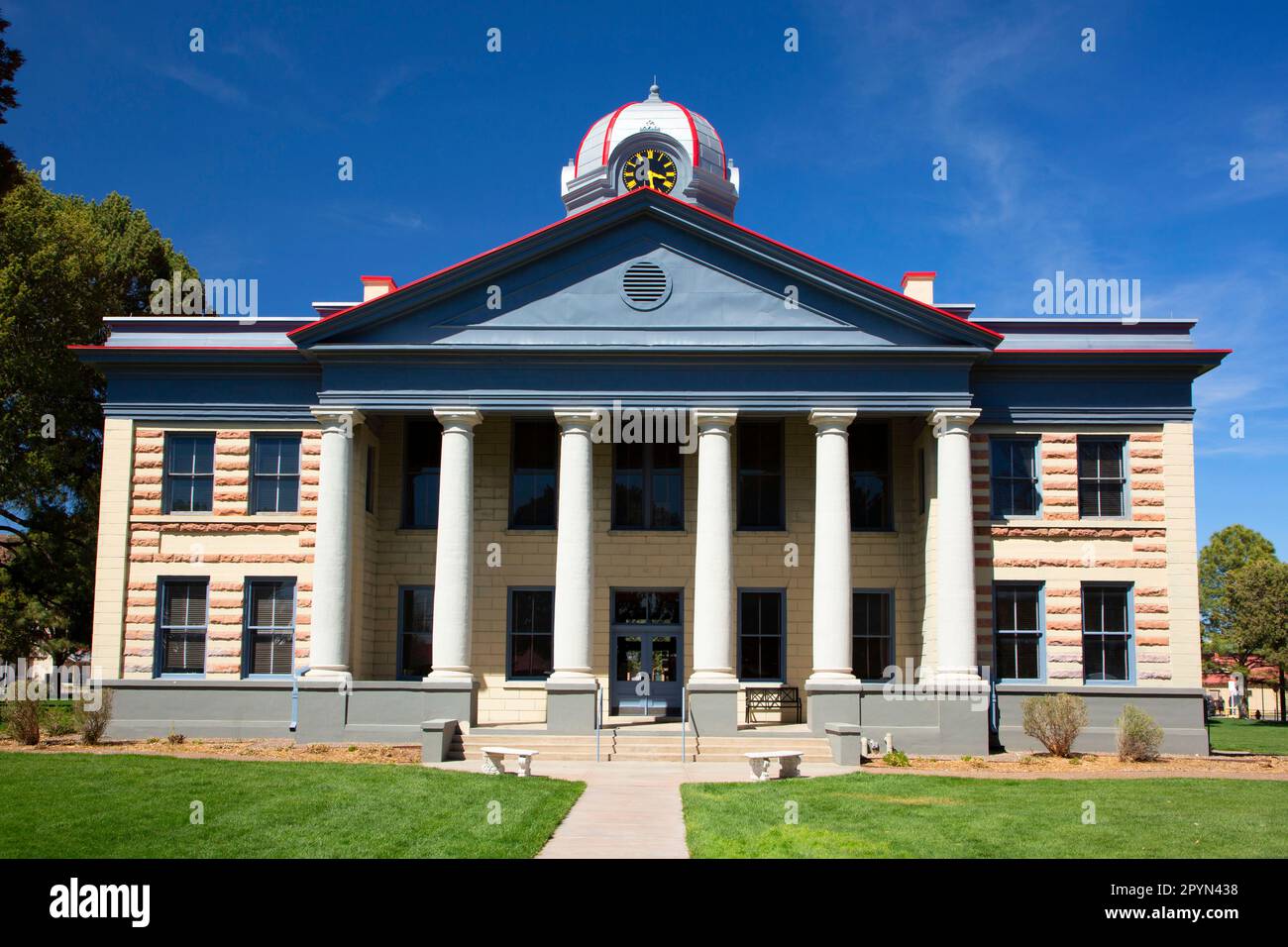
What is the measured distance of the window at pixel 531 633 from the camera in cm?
2945

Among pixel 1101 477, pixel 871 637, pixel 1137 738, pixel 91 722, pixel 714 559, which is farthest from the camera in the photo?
pixel 871 637

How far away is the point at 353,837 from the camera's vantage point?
535 inches

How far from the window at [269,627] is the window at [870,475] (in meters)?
13.3

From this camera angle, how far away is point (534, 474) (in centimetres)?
3023

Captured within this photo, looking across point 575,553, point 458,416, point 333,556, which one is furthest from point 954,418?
point 333,556

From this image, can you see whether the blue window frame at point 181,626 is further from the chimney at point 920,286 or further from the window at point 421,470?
the chimney at point 920,286

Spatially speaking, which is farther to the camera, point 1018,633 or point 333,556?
point 1018,633

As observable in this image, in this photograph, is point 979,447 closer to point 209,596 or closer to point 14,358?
point 209,596

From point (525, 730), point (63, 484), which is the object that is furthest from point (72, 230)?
point (525, 730)

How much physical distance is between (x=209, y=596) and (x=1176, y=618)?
21.7m

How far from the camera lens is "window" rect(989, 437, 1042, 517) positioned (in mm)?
28547

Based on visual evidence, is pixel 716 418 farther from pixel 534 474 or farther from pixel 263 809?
pixel 263 809

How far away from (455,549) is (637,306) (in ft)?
21.6

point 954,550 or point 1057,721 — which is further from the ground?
point 954,550
